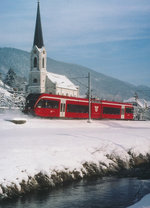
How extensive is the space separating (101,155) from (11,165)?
6.10 metres

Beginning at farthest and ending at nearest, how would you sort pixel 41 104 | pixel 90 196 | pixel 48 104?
pixel 48 104
pixel 41 104
pixel 90 196

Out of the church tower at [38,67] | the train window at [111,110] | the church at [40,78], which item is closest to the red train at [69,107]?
the train window at [111,110]

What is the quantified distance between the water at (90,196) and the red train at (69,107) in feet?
64.5

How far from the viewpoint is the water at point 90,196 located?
11969mm

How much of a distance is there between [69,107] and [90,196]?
2570cm

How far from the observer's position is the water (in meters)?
12.0

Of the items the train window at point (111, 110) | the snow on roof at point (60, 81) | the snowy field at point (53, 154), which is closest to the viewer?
the snowy field at point (53, 154)

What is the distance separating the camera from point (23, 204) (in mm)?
11867

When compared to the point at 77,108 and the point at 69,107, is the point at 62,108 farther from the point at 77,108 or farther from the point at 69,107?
the point at 77,108

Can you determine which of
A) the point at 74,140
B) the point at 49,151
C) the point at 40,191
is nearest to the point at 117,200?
the point at 40,191

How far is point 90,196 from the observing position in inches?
518

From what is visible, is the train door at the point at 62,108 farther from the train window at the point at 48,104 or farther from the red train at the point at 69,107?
the train window at the point at 48,104

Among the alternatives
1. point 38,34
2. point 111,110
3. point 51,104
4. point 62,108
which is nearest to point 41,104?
point 51,104

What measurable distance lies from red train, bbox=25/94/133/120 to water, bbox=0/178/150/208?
19.7 meters
